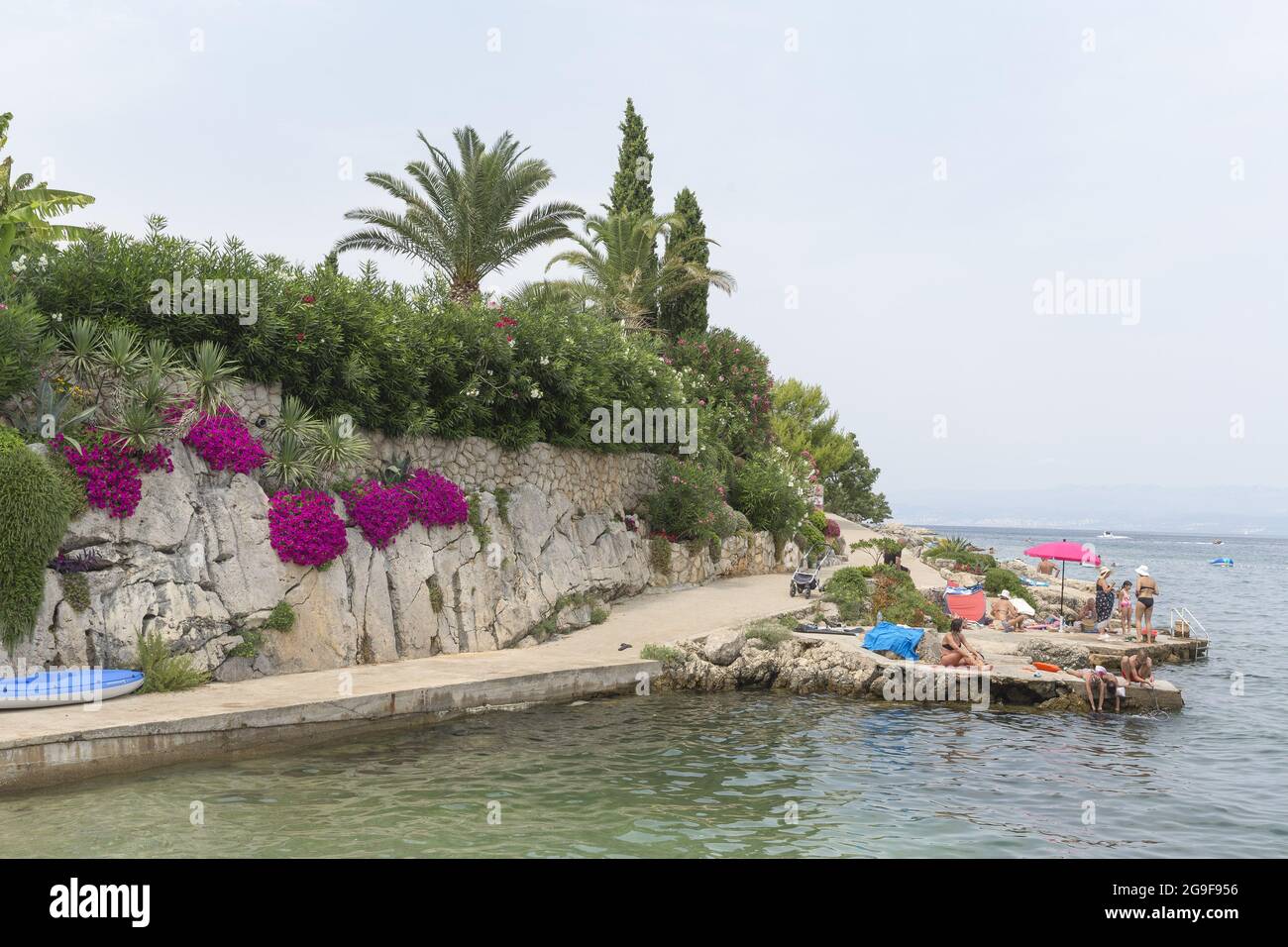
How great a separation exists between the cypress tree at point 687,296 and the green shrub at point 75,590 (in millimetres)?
24127

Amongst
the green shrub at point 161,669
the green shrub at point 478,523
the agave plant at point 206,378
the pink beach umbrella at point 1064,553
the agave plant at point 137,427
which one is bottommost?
the green shrub at point 161,669

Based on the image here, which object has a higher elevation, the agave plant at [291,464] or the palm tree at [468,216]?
the palm tree at [468,216]

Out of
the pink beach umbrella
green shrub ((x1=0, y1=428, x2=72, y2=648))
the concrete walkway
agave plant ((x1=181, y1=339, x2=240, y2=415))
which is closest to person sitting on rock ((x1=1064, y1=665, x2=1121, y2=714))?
the concrete walkway

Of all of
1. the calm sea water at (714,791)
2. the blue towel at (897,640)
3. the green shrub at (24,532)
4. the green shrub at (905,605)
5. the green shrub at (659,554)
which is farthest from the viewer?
the green shrub at (659,554)

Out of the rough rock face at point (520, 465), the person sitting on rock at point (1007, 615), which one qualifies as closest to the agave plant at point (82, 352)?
the rough rock face at point (520, 465)

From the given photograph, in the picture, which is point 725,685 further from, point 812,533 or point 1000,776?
point 812,533

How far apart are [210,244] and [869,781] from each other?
13.4 meters

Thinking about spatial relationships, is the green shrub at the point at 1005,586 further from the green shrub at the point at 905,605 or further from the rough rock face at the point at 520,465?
the rough rock face at the point at 520,465

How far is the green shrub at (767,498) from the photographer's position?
95.9 ft

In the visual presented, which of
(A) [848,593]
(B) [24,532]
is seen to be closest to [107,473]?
(B) [24,532]

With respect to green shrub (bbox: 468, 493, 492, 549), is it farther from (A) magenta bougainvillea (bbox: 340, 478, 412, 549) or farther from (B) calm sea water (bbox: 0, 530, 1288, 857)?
(B) calm sea water (bbox: 0, 530, 1288, 857)

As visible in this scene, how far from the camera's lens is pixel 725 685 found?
1716cm

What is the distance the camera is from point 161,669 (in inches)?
490
